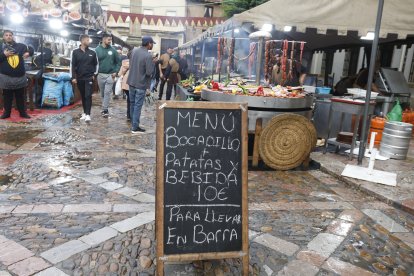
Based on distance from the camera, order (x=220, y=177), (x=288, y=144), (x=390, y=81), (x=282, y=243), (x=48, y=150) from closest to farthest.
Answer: (x=220, y=177), (x=282, y=243), (x=288, y=144), (x=48, y=150), (x=390, y=81)

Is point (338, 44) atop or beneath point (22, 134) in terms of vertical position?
atop

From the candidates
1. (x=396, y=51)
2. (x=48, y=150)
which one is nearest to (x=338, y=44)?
(x=396, y=51)

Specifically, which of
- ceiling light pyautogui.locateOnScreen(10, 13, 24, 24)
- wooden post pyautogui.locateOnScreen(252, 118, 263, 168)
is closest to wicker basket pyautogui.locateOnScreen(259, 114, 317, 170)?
wooden post pyautogui.locateOnScreen(252, 118, 263, 168)

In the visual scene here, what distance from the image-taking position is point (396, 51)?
14.3m

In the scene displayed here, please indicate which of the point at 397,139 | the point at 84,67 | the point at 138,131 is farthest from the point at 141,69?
the point at 397,139

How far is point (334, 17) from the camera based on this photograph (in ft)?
22.0

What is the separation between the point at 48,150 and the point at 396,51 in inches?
540

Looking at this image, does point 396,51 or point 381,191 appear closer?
point 381,191

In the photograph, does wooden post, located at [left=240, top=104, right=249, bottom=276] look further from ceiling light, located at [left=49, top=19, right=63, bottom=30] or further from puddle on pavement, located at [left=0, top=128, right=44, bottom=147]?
ceiling light, located at [left=49, top=19, right=63, bottom=30]

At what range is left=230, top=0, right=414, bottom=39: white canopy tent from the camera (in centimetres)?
662

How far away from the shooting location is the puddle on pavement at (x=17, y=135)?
659cm

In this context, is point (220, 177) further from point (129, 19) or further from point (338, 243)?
point (129, 19)

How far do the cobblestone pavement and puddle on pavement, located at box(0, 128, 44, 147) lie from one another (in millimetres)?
383

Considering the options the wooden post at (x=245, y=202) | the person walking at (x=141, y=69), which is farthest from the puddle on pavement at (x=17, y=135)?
the wooden post at (x=245, y=202)
